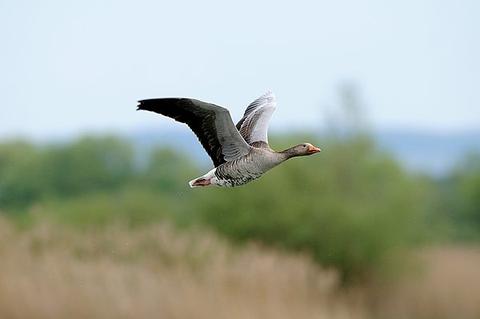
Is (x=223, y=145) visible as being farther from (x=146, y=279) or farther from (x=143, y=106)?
(x=146, y=279)

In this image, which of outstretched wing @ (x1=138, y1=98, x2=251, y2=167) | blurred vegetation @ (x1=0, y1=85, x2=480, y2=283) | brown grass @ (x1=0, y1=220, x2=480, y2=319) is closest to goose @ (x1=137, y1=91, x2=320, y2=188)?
outstretched wing @ (x1=138, y1=98, x2=251, y2=167)

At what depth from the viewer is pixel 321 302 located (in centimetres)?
1861

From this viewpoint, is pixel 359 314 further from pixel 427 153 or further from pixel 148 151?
pixel 427 153

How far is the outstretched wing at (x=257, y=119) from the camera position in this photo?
289 inches

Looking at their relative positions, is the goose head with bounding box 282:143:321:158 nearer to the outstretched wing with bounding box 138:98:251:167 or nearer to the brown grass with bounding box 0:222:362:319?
the outstretched wing with bounding box 138:98:251:167

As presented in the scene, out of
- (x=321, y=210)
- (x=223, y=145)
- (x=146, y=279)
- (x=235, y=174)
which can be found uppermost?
(x=223, y=145)

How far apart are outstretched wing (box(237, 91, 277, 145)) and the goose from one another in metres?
0.09

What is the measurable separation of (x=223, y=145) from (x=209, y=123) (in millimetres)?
201

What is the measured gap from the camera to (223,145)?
686 cm

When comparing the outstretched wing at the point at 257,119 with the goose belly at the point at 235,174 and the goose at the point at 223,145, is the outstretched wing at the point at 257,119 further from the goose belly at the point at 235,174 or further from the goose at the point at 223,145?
the goose belly at the point at 235,174

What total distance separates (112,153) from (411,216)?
18217 millimetres

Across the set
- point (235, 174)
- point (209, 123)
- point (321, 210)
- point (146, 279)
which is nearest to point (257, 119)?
point (209, 123)

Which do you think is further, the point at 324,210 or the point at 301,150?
the point at 324,210

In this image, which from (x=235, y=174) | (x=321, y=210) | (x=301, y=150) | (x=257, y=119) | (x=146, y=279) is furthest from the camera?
(x=321, y=210)
